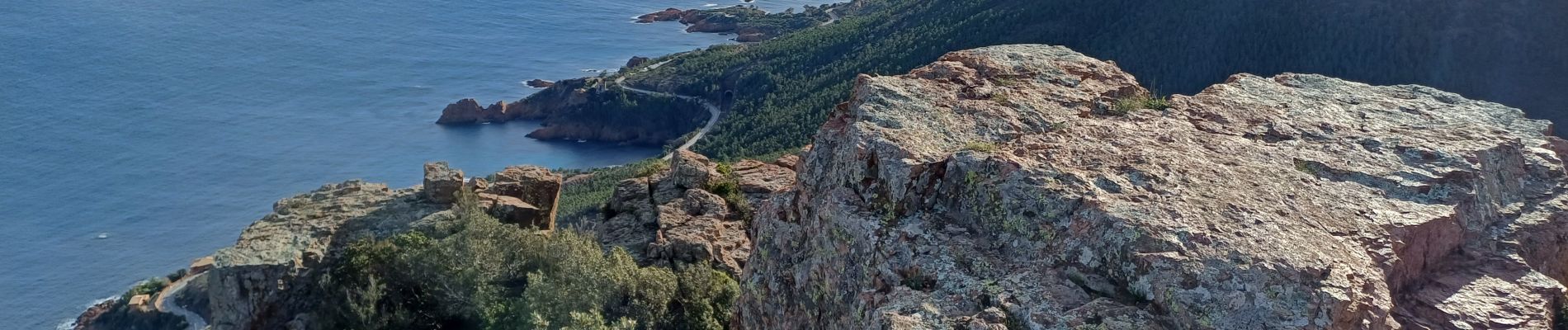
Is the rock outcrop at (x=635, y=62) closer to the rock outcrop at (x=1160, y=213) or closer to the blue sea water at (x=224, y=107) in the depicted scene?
the blue sea water at (x=224, y=107)

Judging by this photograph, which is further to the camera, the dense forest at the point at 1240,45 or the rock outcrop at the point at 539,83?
the rock outcrop at the point at 539,83

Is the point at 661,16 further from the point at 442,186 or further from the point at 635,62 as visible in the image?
the point at 442,186

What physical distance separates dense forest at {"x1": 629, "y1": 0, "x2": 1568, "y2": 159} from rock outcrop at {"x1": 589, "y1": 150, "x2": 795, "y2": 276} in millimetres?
26617

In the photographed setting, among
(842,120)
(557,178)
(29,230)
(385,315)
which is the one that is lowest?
(29,230)

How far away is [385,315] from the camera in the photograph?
20859mm

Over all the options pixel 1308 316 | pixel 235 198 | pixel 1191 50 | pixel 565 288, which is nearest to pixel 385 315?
pixel 565 288

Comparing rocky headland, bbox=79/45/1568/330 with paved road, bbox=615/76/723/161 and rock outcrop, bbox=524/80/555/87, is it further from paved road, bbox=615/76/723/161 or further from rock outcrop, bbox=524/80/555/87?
rock outcrop, bbox=524/80/555/87

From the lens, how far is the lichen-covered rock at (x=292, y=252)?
20141 millimetres

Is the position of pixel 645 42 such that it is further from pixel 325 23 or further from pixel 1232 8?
pixel 1232 8

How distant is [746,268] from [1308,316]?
19.4 ft

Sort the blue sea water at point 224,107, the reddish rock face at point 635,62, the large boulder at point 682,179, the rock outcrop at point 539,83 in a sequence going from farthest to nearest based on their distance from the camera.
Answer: the reddish rock face at point 635,62 < the rock outcrop at point 539,83 < the blue sea water at point 224,107 < the large boulder at point 682,179

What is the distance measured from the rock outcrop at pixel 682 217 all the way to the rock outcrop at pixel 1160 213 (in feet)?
31.7

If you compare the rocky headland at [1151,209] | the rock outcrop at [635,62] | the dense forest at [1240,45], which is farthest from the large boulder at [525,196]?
the rock outcrop at [635,62]

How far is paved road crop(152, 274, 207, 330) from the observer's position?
120 ft
